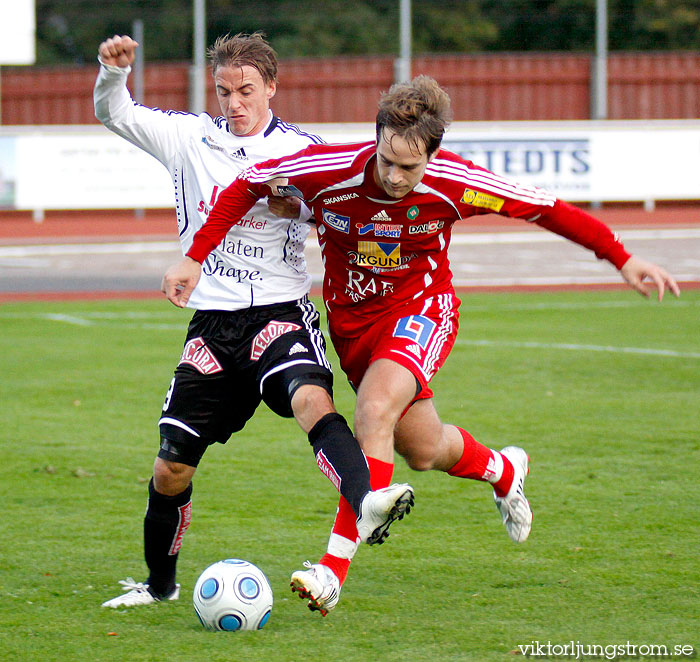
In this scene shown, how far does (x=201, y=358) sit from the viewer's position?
4836mm

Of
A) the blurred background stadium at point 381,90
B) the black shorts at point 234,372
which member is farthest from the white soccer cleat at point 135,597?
the blurred background stadium at point 381,90

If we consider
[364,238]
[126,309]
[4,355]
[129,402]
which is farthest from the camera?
[126,309]

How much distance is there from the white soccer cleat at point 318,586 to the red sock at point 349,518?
0.21 ft

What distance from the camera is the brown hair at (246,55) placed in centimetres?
494

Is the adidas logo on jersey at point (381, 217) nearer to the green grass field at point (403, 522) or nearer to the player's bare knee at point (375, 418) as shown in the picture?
the player's bare knee at point (375, 418)

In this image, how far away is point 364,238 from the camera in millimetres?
4809

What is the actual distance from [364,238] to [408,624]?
1.51 metres

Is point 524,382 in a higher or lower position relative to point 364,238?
lower

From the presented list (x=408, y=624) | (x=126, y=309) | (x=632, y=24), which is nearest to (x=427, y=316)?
(x=408, y=624)

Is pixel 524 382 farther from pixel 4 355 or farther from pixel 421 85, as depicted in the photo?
pixel 421 85

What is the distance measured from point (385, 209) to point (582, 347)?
23.9 feet

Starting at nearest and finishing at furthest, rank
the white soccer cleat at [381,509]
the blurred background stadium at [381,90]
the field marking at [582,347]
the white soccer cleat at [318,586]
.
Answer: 1. the white soccer cleat at [381,509]
2. the white soccer cleat at [318,586]
3. the field marking at [582,347]
4. the blurred background stadium at [381,90]

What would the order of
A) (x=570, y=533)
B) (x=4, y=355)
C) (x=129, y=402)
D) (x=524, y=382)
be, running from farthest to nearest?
(x=4, y=355) < (x=524, y=382) < (x=129, y=402) < (x=570, y=533)

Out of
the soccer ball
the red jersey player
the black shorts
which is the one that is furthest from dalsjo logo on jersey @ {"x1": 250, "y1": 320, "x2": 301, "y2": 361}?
the soccer ball
